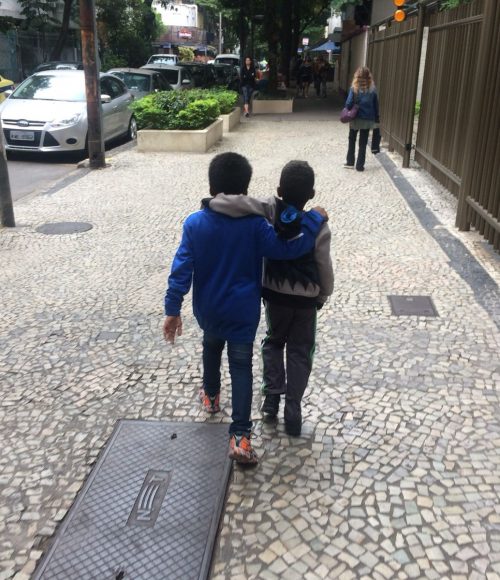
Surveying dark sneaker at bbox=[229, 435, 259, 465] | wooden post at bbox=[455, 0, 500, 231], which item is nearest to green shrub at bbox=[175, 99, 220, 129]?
wooden post at bbox=[455, 0, 500, 231]

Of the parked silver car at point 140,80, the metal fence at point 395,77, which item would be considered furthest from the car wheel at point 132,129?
the metal fence at point 395,77

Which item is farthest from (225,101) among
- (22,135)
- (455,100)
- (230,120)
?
(455,100)

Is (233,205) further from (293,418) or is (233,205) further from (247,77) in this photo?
(247,77)

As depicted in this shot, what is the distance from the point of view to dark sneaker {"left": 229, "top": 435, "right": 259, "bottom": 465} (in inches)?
122

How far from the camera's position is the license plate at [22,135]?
1196cm

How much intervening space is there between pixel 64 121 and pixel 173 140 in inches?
81.8

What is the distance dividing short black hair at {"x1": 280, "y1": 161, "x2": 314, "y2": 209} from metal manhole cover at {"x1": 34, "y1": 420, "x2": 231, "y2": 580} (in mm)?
1309

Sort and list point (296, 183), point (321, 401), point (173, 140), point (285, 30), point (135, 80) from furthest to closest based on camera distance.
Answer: point (285, 30) < point (135, 80) < point (173, 140) < point (321, 401) < point (296, 183)

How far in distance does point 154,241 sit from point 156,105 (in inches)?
279

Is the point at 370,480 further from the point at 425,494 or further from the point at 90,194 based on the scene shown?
the point at 90,194

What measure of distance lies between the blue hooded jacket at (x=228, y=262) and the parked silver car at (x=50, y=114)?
994cm

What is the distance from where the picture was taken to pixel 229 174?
2918mm

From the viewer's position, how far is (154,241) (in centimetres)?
691

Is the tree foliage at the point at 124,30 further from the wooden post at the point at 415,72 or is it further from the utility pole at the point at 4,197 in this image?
the utility pole at the point at 4,197
